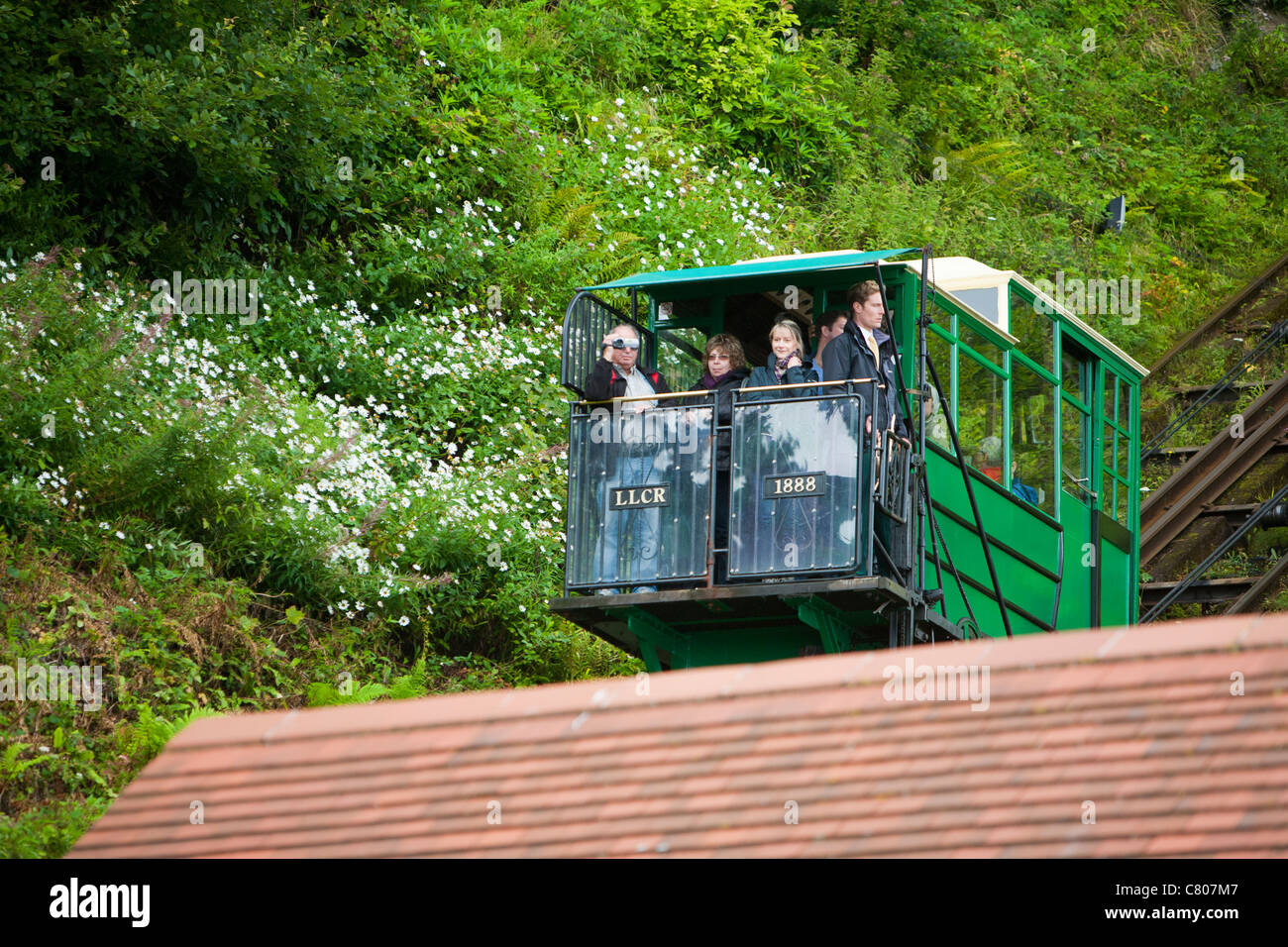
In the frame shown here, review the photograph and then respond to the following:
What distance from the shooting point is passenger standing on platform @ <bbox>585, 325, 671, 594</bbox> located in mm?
11844

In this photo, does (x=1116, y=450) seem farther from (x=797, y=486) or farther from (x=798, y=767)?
(x=798, y=767)

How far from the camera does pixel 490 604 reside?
1514 centimetres

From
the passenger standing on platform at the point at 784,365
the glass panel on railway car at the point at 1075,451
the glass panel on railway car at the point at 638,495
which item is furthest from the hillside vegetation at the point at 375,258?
the glass panel on railway car at the point at 1075,451

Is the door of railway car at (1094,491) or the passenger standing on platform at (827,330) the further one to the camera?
the door of railway car at (1094,491)

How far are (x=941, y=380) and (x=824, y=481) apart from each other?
6.58 feet

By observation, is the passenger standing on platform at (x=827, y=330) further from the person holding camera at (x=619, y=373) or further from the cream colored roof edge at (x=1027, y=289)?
the person holding camera at (x=619, y=373)

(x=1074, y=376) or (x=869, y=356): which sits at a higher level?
(x=1074, y=376)

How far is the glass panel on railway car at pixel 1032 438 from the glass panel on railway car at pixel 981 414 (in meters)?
0.22

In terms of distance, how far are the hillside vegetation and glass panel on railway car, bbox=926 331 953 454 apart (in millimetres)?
3620

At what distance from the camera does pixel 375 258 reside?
18828 millimetres

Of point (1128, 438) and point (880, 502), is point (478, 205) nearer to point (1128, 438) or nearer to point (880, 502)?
point (1128, 438)

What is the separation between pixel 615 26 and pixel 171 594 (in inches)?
502

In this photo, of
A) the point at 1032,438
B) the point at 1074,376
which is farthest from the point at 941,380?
the point at 1074,376

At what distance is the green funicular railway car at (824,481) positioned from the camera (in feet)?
37.8
